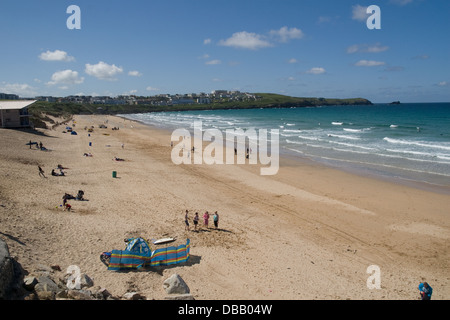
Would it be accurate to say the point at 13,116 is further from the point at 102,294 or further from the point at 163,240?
the point at 102,294

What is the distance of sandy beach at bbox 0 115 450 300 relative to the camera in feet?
32.9

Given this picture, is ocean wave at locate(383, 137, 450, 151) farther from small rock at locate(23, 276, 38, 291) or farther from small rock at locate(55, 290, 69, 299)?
small rock at locate(23, 276, 38, 291)

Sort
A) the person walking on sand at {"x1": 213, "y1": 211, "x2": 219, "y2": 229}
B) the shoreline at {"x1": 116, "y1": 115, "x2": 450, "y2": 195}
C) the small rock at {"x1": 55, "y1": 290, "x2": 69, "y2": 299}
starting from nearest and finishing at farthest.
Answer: the small rock at {"x1": 55, "y1": 290, "x2": 69, "y2": 299} → the person walking on sand at {"x1": 213, "y1": 211, "x2": 219, "y2": 229} → the shoreline at {"x1": 116, "y1": 115, "x2": 450, "y2": 195}

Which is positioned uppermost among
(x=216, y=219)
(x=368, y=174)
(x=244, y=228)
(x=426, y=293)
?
(x=368, y=174)

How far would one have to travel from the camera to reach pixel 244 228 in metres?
14.5

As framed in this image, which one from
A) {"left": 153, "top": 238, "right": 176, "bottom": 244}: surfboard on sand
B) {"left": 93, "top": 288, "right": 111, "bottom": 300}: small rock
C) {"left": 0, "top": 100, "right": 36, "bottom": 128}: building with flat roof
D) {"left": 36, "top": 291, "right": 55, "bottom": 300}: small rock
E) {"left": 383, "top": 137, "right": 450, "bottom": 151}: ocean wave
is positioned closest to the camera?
{"left": 36, "top": 291, "right": 55, "bottom": 300}: small rock

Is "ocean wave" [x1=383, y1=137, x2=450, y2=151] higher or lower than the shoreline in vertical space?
higher

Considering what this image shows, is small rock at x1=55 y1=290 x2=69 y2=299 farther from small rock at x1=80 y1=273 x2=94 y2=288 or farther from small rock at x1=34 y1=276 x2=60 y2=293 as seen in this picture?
small rock at x1=80 y1=273 x2=94 y2=288

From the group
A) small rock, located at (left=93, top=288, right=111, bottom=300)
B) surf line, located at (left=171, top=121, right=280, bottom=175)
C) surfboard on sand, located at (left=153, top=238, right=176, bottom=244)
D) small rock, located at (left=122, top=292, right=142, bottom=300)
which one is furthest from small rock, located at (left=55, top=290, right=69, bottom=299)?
surf line, located at (left=171, top=121, right=280, bottom=175)

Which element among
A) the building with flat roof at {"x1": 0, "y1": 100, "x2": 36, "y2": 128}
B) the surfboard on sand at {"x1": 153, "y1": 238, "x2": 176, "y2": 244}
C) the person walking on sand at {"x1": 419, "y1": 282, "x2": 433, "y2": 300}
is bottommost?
the person walking on sand at {"x1": 419, "y1": 282, "x2": 433, "y2": 300}

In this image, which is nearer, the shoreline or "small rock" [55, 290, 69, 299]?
"small rock" [55, 290, 69, 299]

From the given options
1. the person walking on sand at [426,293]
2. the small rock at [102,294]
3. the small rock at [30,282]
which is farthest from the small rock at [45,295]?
the person walking on sand at [426,293]

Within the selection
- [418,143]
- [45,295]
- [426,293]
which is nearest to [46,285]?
[45,295]
